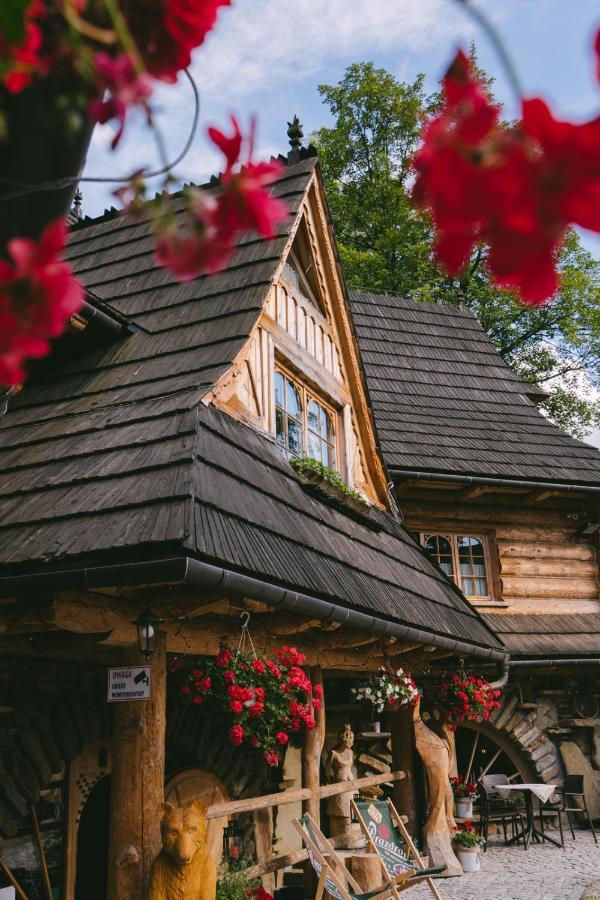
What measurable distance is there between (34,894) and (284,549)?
121 inches

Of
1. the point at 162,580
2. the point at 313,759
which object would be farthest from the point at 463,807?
the point at 162,580

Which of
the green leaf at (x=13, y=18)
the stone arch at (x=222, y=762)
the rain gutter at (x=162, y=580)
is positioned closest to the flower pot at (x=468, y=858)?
the stone arch at (x=222, y=762)

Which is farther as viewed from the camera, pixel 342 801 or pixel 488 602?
pixel 488 602

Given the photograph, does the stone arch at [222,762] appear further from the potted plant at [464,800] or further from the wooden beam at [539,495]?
the wooden beam at [539,495]

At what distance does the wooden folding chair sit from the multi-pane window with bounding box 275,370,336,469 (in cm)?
307

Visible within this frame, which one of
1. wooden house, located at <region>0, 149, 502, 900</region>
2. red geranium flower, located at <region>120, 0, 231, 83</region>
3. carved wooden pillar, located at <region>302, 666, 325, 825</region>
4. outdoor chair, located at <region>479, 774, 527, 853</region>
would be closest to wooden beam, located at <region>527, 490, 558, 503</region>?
wooden house, located at <region>0, 149, 502, 900</region>

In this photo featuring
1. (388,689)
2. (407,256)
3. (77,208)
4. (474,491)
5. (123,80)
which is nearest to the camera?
(123,80)

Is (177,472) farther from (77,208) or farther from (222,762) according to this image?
(77,208)

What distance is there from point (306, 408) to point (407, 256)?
15212 mm

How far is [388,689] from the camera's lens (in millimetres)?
8078

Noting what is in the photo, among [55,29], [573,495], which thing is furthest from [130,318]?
[573,495]

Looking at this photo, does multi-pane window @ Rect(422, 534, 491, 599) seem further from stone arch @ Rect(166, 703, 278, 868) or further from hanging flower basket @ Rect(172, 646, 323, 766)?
hanging flower basket @ Rect(172, 646, 323, 766)

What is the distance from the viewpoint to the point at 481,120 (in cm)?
104

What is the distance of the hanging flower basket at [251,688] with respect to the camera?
5293 millimetres
